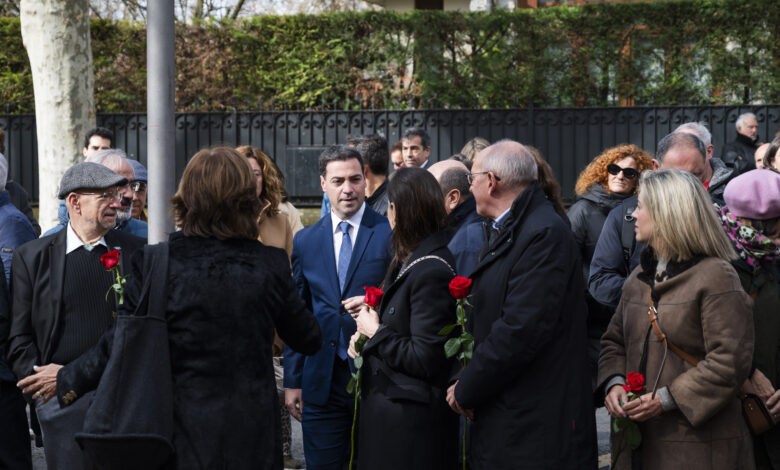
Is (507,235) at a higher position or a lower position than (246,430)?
higher

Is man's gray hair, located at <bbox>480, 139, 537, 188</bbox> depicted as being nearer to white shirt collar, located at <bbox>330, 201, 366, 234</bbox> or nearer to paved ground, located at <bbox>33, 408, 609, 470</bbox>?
white shirt collar, located at <bbox>330, 201, 366, 234</bbox>

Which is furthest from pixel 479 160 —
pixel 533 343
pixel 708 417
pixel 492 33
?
pixel 492 33

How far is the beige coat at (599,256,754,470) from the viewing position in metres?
3.65

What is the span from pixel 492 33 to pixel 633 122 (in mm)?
3004

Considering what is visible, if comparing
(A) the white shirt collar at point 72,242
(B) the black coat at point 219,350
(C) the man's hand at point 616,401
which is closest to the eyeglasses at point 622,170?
(C) the man's hand at point 616,401

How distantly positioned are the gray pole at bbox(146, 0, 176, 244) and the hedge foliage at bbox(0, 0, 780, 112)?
9616 mm

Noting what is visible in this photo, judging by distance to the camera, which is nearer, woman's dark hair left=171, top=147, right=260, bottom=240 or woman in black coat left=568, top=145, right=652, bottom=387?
woman's dark hair left=171, top=147, right=260, bottom=240

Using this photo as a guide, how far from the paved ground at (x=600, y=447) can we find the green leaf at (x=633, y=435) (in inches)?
87.1

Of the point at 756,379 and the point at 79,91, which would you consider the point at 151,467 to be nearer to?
the point at 756,379

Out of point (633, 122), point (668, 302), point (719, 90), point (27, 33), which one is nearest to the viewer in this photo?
point (668, 302)

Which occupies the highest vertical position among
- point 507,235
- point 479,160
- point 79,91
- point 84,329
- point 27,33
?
point 27,33

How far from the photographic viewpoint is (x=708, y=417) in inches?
145

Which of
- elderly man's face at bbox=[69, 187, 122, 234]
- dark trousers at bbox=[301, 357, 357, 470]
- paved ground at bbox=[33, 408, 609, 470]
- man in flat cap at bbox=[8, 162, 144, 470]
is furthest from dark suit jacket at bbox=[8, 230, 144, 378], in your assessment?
paved ground at bbox=[33, 408, 609, 470]

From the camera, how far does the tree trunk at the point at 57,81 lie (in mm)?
9828
